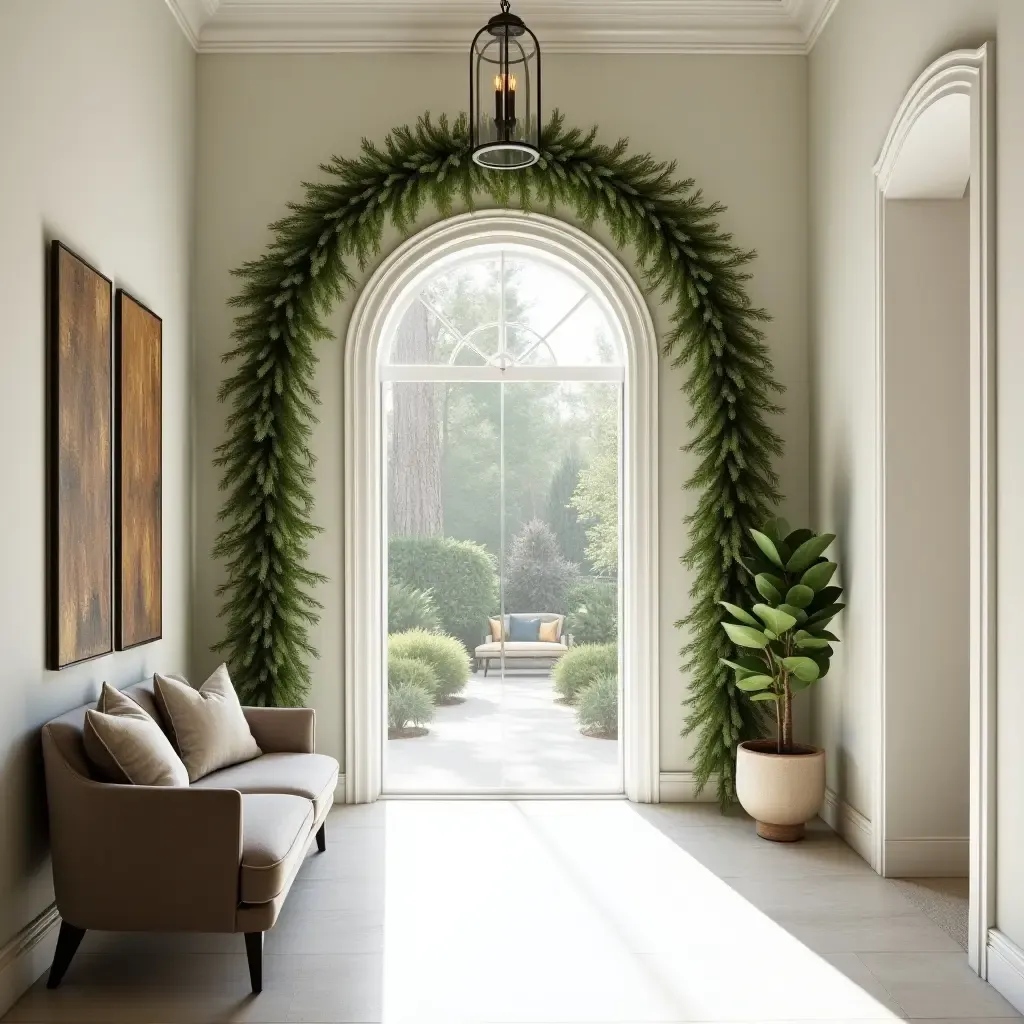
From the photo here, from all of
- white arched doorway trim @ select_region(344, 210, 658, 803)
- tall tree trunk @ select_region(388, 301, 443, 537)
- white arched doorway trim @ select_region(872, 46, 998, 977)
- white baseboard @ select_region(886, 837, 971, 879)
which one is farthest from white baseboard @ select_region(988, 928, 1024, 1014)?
tall tree trunk @ select_region(388, 301, 443, 537)

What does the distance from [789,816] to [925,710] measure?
0.77m

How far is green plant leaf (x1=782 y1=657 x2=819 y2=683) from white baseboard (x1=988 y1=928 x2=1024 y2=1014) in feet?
4.52

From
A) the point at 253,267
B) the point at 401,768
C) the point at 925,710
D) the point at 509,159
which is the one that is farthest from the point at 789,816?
the point at 253,267

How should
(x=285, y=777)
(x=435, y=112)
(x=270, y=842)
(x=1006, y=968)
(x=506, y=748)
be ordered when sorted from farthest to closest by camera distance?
(x=506, y=748)
(x=435, y=112)
(x=285, y=777)
(x=270, y=842)
(x=1006, y=968)

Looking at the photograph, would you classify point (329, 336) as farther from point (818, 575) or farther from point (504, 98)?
point (818, 575)

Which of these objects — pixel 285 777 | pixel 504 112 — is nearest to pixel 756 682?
pixel 285 777

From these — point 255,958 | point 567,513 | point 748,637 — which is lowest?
point 255,958

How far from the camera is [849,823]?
182 inches

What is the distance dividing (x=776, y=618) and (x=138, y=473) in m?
2.69

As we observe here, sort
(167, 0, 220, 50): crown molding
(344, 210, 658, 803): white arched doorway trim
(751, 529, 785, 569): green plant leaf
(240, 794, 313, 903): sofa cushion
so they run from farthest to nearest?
(344, 210, 658, 803): white arched doorway trim, (167, 0, 220, 50): crown molding, (751, 529, 785, 569): green plant leaf, (240, 794, 313, 903): sofa cushion

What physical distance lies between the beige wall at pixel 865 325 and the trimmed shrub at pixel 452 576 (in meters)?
1.73

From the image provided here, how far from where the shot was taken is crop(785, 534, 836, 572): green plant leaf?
15.0ft

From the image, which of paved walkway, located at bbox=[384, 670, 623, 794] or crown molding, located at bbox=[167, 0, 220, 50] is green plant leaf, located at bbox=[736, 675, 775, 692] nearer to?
paved walkway, located at bbox=[384, 670, 623, 794]

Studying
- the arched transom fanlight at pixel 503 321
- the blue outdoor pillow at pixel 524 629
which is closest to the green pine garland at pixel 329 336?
the arched transom fanlight at pixel 503 321
